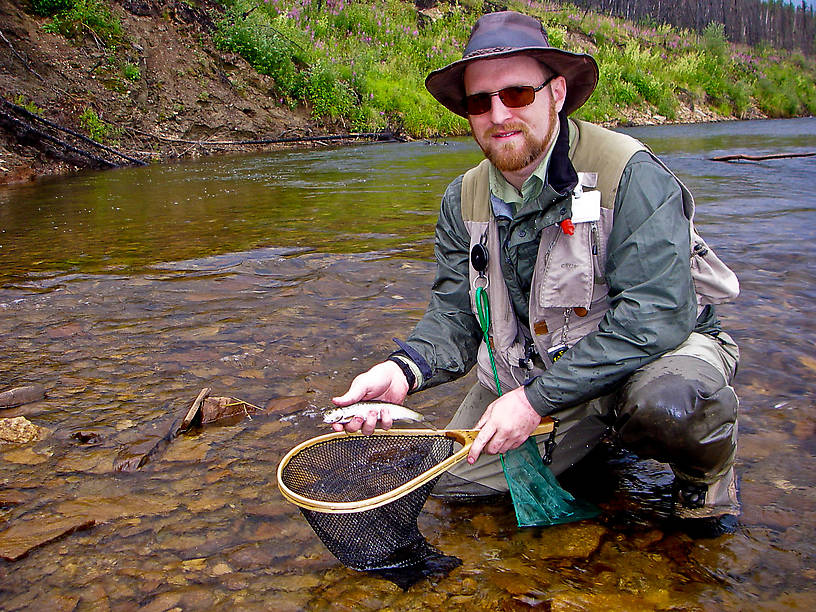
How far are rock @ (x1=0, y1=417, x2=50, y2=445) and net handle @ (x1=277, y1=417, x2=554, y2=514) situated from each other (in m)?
1.58

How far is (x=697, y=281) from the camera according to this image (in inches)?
104

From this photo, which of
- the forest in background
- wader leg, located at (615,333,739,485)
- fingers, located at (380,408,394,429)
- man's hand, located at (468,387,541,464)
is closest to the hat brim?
wader leg, located at (615,333,739,485)

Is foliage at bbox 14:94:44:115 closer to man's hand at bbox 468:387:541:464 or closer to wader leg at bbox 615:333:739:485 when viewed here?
man's hand at bbox 468:387:541:464

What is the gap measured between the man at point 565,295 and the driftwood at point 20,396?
2.05m

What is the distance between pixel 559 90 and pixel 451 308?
1090 mm

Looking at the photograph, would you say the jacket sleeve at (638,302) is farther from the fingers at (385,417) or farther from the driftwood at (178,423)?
the driftwood at (178,423)

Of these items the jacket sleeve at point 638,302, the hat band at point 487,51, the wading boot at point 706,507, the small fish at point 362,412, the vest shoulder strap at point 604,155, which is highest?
the hat band at point 487,51

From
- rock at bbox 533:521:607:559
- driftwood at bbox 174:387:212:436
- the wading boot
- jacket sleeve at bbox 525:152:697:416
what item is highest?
jacket sleeve at bbox 525:152:697:416

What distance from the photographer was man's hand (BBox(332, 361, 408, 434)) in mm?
2576

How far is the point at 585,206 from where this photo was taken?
2566mm

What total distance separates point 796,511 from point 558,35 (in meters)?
29.4

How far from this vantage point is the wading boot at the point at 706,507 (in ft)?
8.34

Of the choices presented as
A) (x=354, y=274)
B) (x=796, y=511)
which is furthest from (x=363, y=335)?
(x=796, y=511)

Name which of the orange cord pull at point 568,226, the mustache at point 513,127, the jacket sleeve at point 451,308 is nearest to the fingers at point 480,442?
the jacket sleeve at point 451,308
